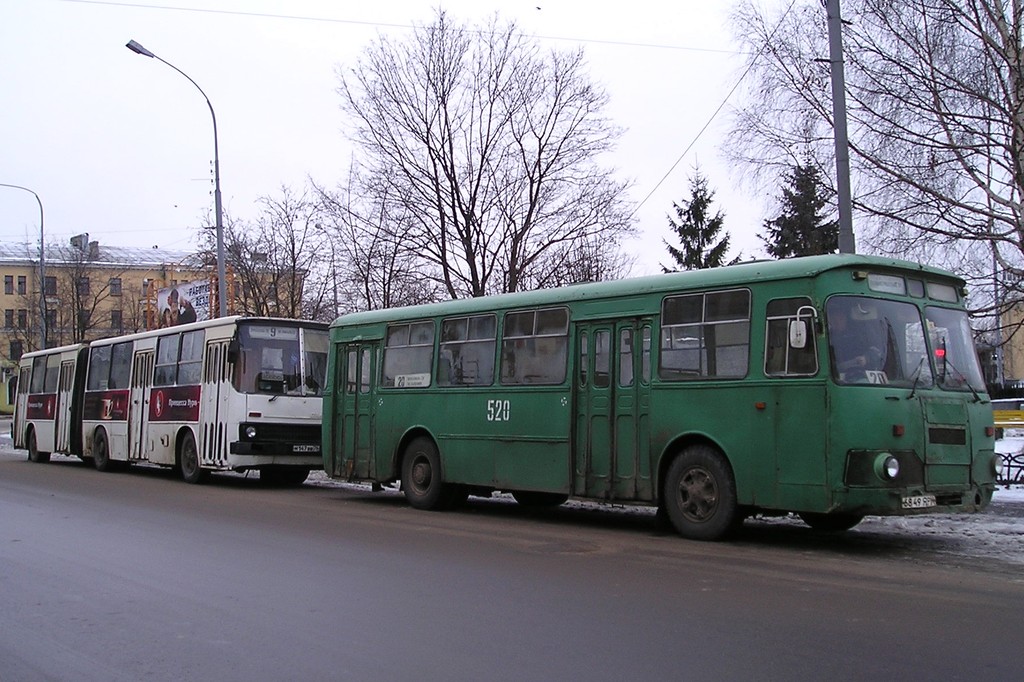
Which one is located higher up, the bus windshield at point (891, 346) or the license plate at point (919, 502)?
the bus windshield at point (891, 346)

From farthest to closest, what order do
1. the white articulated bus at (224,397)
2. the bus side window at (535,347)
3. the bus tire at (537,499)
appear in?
1. the white articulated bus at (224,397)
2. the bus tire at (537,499)
3. the bus side window at (535,347)

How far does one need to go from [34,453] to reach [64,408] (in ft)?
10.7

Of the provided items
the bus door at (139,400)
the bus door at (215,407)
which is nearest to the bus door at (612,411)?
the bus door at (215,407)

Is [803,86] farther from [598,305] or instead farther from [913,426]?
[913,426]

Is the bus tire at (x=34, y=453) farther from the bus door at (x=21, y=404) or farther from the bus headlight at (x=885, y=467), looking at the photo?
the bus headlight at (x=885, y=467)

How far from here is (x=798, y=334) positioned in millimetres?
10383

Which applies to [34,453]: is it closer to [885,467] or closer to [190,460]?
[190,460]

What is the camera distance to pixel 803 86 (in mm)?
22094

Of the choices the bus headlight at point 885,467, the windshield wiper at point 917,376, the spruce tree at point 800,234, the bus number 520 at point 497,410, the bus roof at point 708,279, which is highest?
the spruce tree at point 800,234

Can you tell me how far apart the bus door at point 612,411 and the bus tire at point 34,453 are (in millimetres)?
22652

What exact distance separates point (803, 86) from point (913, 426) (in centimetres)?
1357

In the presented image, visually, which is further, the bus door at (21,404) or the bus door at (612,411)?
the bus door at (21,404)

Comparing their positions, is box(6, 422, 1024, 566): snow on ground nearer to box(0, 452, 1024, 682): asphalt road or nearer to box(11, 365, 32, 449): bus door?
box(0, 452, 1024, 682): asphalt road

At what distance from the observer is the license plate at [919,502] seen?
10.1 m
